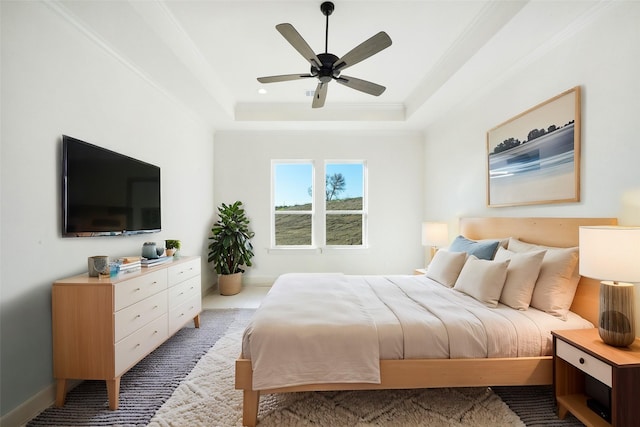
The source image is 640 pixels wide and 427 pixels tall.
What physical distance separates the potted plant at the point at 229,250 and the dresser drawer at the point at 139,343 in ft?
6.18

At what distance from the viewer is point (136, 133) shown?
8.93ft

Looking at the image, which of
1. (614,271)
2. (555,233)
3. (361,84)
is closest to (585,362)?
(614,271)

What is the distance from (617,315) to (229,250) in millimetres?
4091

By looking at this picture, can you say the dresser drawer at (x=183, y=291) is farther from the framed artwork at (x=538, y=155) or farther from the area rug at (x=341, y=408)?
the framed artwork at (x=538, y=155)

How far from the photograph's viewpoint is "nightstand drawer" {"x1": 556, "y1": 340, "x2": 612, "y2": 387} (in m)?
1.41

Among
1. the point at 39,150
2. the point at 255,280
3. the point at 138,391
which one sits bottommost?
Answer: the point at 138,391

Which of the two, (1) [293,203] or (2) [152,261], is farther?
(1) [293,203]

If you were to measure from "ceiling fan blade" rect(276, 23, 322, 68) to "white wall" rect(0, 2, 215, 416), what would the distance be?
1532mm

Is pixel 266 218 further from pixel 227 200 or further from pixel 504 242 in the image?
pixel 504 242

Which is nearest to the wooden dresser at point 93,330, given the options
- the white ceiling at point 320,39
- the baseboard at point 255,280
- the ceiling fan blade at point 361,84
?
the white ceiling at point 320,39

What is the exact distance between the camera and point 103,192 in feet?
7.27

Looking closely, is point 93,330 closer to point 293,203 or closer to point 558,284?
point 558,284

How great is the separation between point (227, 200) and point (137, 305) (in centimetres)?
290

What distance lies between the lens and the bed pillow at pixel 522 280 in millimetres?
2006
